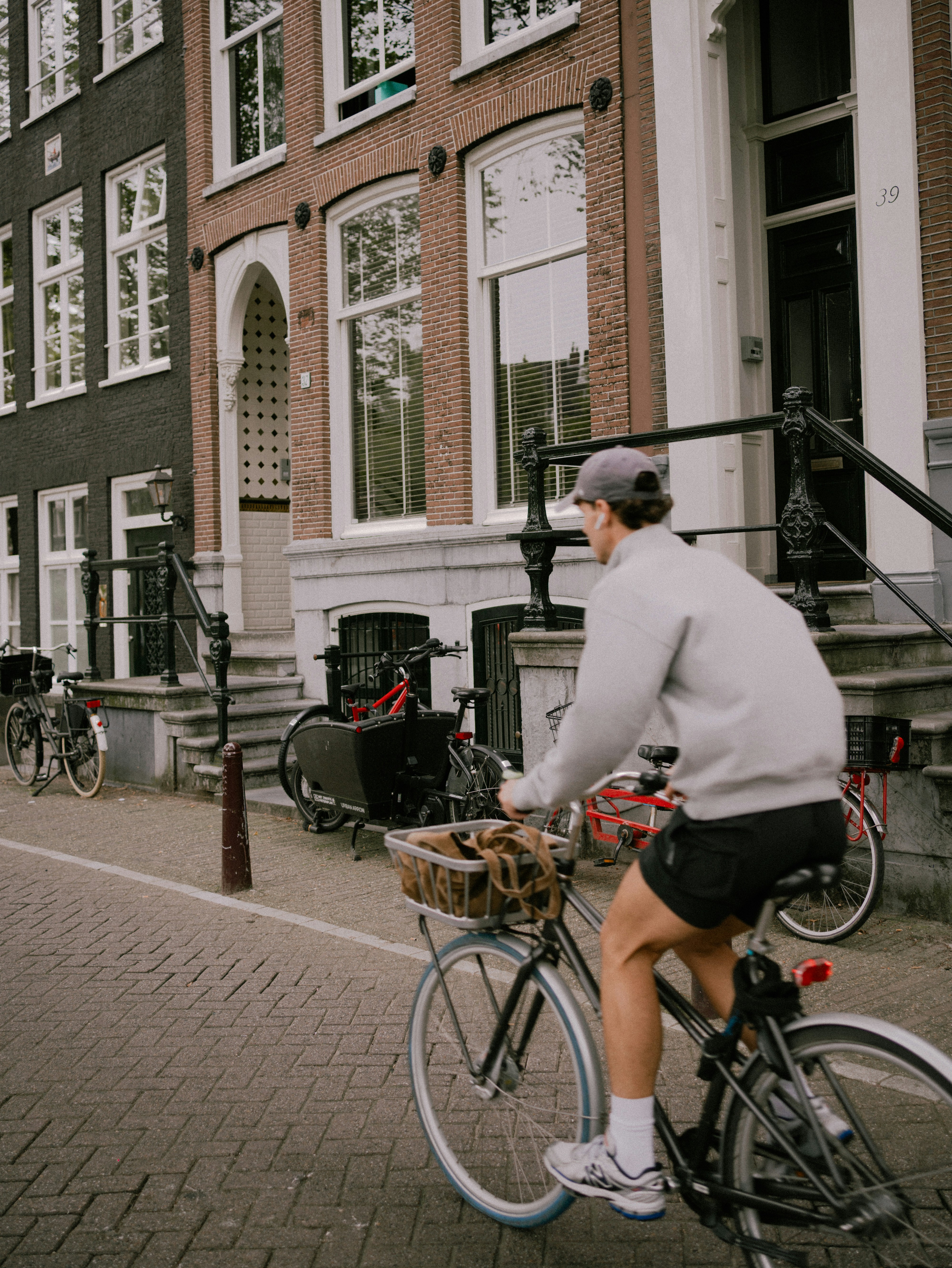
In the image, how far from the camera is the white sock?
2.61 meters

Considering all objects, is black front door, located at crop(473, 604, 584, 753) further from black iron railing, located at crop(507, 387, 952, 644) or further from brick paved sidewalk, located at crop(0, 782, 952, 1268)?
black iron railing, located at crop(507, 387, 952, 644)

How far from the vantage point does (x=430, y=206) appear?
1132 centimetres

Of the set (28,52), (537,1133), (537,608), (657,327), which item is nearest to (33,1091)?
(537,1133)

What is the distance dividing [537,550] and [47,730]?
5965mm

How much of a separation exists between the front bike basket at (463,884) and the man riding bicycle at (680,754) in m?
0.25

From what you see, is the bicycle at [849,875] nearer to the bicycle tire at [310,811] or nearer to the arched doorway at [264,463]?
the bicycle tire at [310,811]

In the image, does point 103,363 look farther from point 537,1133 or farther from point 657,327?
point 537,1133

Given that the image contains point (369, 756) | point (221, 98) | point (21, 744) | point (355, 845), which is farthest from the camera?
point (221, 98)

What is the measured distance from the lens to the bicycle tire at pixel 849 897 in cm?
538

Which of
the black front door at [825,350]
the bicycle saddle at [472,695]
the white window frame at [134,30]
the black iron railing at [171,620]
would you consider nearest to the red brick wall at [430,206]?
the white window frame at [134,30]

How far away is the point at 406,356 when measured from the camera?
1201 cm

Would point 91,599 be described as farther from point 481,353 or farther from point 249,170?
point 249,170

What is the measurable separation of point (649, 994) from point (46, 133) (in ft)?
59.1

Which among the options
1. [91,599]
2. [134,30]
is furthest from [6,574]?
[134,30]
